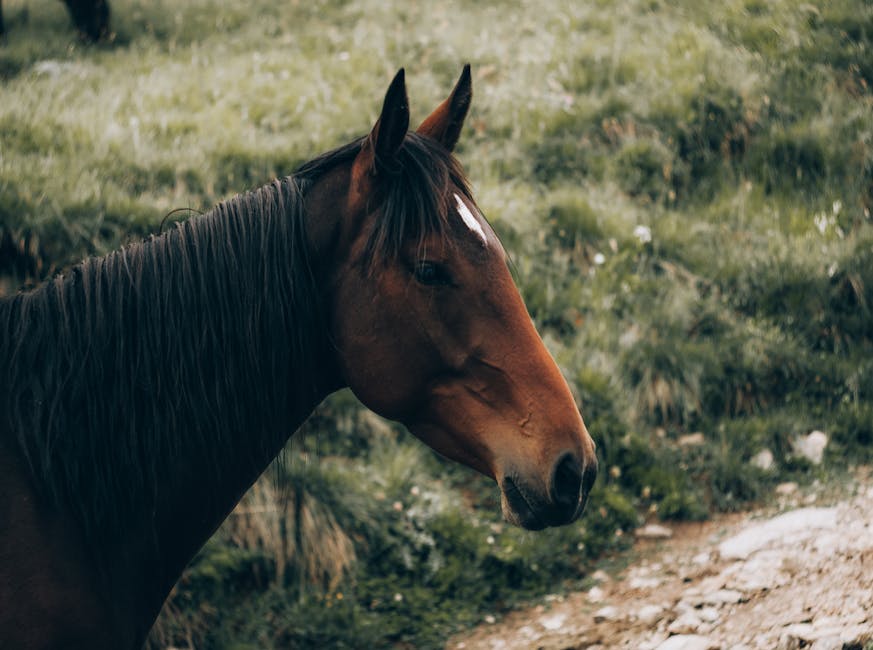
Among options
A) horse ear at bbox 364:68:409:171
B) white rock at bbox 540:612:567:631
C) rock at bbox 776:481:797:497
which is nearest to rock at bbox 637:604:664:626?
white rock at bbox 540:612:567:631

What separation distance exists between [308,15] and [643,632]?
7288 mm

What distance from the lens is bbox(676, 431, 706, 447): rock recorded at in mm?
5219

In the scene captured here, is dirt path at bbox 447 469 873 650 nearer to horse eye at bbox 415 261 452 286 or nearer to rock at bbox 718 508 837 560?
Result: rock at bbox 718 508 837 560

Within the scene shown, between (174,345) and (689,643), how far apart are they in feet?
8.00

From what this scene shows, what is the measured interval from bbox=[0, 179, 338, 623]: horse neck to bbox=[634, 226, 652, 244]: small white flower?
13.2ft

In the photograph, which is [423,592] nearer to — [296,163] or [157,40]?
[296,163]

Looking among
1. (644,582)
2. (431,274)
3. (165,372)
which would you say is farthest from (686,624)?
(165,372)

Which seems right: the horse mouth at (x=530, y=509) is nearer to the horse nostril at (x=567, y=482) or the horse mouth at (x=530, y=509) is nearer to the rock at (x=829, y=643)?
the horse nostril at (x=567, y=482)

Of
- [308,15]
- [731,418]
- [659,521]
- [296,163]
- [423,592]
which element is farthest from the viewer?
[308,15]

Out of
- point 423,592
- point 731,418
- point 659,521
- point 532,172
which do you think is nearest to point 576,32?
point 532,172

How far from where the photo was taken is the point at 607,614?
4.16 m

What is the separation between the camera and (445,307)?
2504 millimetres

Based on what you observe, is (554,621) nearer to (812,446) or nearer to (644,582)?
(644,582)

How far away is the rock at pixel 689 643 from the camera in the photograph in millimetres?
3574
